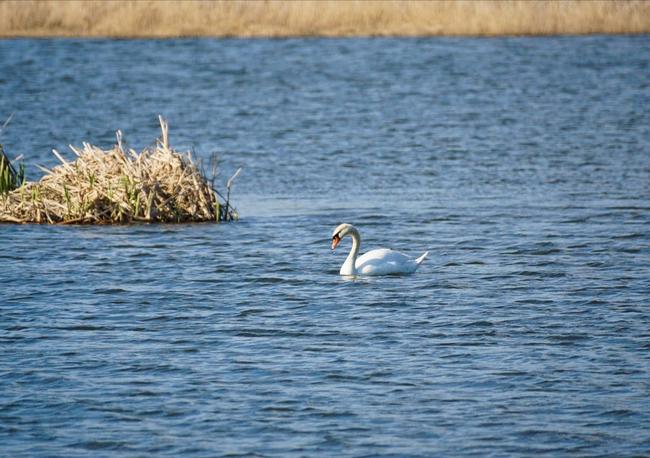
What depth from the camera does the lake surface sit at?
32.4ft

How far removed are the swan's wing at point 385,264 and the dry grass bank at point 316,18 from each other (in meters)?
27.7

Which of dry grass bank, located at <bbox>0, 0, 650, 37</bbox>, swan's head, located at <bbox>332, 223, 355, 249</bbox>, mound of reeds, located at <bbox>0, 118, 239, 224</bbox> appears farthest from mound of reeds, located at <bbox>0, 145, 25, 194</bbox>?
dry grass bank, located at <bbox>0, 0, 650, 37</bbox>

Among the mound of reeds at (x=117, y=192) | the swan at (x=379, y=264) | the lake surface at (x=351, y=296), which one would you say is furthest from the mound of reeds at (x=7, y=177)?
the swan at (x=379, y=264)

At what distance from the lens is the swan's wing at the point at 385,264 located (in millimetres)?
15548

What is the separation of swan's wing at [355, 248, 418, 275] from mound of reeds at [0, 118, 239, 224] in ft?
12.0

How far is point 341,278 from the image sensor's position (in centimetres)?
1573

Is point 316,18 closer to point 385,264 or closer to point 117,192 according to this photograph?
point 117,192

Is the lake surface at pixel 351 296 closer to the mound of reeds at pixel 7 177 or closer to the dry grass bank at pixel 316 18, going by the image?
the mound of reeds at pixel 7 177

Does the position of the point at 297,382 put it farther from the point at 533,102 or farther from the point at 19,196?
the point at 533,102

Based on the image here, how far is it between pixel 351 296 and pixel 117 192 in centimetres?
506

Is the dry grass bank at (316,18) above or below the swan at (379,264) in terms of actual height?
above

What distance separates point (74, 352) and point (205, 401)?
2097 mm

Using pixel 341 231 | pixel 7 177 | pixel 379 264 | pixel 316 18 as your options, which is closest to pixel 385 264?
pixel 379 264

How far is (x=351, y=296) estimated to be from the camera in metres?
14.6
